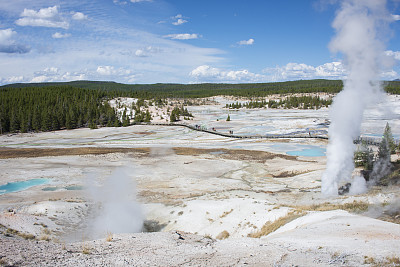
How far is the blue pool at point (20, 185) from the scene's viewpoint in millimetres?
25869

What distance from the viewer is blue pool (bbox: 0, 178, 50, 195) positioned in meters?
25.9

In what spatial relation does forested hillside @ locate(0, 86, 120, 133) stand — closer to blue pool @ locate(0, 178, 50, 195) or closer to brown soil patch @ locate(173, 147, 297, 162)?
brown soil patch @ locate(173, 147, 297, 162)

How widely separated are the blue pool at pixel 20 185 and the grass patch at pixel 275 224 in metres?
21.3

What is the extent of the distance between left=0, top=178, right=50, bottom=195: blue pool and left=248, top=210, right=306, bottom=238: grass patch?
21.3 m

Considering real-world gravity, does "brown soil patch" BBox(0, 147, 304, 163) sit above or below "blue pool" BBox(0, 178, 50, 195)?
above

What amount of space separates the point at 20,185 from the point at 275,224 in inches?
928

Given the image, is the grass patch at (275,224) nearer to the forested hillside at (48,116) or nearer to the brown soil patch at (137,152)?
the brown soil patch at (137,152)

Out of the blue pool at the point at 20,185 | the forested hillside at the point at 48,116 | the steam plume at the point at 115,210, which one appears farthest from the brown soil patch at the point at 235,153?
the forested hillside at the point at 48,116

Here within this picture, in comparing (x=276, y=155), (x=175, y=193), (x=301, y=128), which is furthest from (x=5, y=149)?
(x=301, y=128)

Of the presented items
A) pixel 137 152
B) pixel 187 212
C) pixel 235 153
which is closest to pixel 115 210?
pixel 187 212

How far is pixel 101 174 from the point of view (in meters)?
31.1

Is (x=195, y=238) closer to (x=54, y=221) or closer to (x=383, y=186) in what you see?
(x=54, y=221)

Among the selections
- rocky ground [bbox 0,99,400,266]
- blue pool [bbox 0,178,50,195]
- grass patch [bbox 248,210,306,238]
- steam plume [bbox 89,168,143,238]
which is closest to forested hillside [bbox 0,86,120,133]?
rocky ground [bbox 0,99,400,266]

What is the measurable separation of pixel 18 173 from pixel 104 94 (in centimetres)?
9342
